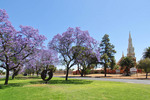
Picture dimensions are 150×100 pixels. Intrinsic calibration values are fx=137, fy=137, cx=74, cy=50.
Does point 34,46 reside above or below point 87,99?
above

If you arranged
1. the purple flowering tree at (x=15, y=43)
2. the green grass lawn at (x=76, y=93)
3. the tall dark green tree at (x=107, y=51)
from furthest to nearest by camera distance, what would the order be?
the tall dark green tree at (x=107, y=51) → the purple flowering tree at (x=15, y=43) → the green grass lawn at (x=76, y=93)

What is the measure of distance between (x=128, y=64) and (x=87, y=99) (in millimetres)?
44594

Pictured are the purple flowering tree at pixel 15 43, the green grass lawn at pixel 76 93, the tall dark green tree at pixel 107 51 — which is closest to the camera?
the green grass lawn at pixel 76 93

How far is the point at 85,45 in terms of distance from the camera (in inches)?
904

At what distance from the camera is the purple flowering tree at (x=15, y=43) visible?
1622cm

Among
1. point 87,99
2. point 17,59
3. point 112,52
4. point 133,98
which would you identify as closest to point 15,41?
point 17,59

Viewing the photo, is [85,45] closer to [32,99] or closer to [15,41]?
[15,41]

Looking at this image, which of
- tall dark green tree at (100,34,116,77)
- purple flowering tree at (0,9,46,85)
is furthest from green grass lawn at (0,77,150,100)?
tall dark green tree at (100,34,116,77)

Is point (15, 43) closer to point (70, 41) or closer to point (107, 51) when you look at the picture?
point (70, 41)

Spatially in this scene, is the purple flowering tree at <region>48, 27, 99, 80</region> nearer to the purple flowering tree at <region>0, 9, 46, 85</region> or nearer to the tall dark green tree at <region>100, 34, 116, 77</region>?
the purple flowering tree at <region>0, 9, 46, 85</region>

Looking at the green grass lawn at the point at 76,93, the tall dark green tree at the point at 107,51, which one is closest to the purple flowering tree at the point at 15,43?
the green grass lawn at the point at 76,93

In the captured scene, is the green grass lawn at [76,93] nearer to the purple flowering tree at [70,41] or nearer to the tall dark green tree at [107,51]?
the purple flowering tree at [70,41]

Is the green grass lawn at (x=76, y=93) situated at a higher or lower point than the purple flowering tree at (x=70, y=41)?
lower

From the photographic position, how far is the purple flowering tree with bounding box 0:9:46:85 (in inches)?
639
